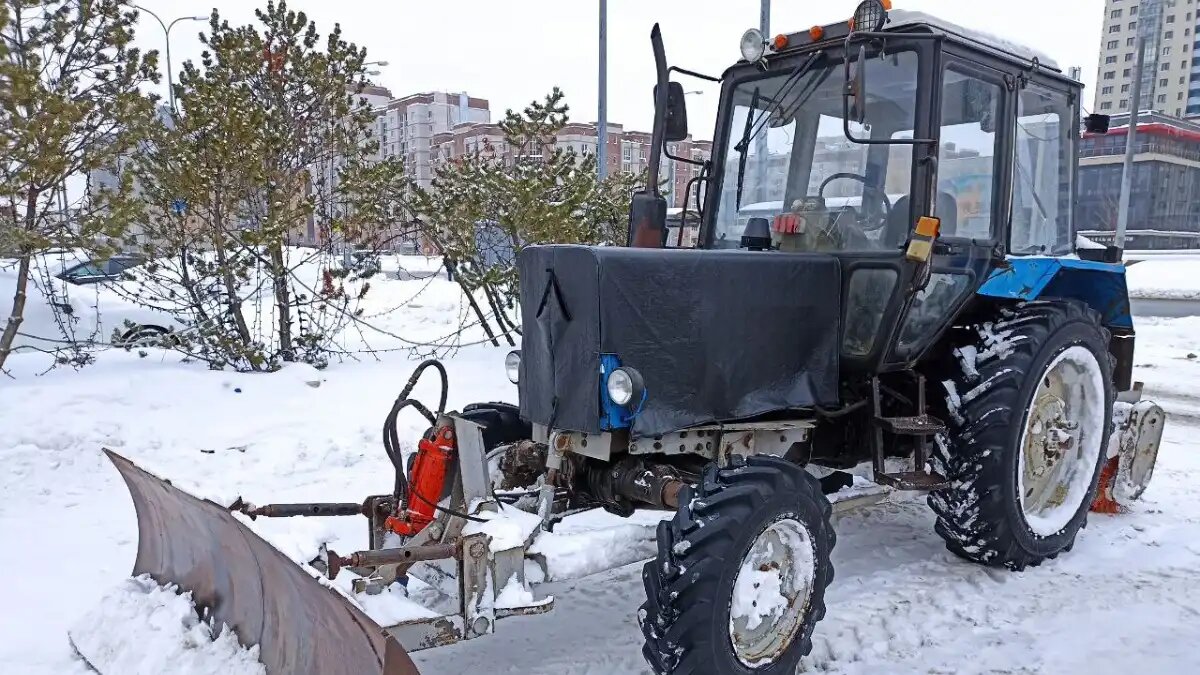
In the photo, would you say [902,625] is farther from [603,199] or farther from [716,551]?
[603,199]

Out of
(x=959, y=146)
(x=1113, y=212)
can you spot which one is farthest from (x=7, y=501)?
(x=1113, y=212)

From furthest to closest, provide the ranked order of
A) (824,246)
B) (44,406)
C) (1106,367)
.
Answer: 1. (44,406)
2. (1106,367)
3. (824,246)

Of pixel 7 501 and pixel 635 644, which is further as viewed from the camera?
pixel 7 501

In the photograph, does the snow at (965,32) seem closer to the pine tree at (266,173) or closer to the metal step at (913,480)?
the metal step at (913,480)

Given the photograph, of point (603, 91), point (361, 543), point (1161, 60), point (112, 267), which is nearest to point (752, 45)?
point (361, 543)

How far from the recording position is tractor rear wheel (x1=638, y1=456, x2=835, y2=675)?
2.98 metres

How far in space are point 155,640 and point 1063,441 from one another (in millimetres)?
4436

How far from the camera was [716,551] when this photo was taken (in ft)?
9.93

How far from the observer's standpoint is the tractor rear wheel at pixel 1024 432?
419 cm

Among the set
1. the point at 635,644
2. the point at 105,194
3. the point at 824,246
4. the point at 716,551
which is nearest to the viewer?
the point at 716,551

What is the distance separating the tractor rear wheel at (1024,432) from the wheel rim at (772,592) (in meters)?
1.27

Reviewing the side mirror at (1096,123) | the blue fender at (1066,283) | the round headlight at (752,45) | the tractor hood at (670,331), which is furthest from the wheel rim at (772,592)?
the side mirror at (1096,123)

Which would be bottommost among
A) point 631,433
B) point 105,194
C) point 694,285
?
point 631,433

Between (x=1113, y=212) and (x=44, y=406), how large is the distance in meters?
29.8
